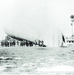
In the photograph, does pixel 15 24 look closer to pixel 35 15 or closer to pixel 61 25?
pixel 35 15

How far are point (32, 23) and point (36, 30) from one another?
4.6 inches

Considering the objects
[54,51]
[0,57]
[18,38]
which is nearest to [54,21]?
[54,51]

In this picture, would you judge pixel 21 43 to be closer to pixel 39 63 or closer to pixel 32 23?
pixel 32 23

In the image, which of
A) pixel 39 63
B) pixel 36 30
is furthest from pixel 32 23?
pixel 39 63

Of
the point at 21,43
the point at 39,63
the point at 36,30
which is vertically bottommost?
the point at 39,63

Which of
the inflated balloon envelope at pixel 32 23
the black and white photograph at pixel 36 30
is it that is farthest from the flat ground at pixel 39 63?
the inflated balloon envelope at pixel 32 23

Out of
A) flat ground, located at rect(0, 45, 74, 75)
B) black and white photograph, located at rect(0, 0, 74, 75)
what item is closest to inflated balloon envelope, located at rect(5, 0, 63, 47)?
black and white photograph, located at rect(0, 0, 74, 75)

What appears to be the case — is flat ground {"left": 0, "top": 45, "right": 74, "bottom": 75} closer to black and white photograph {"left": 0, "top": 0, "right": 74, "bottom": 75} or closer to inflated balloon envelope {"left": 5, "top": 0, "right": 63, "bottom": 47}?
black and white photograph {"left": 0, "top": 0, "right": 74, "bottom": 75}

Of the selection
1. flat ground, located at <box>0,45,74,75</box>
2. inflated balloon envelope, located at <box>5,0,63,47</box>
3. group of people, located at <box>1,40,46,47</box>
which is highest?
inflated balloon envelope, located at <box>5,0,63,47</box>

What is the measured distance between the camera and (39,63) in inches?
78.3

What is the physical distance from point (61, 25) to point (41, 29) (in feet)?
0.95

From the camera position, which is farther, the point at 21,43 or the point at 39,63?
the point at 21,43

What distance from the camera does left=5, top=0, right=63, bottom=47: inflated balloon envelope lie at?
84.9 inches

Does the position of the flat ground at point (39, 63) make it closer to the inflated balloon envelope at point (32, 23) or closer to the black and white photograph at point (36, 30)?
the black and white photograph at point (36, 30)
